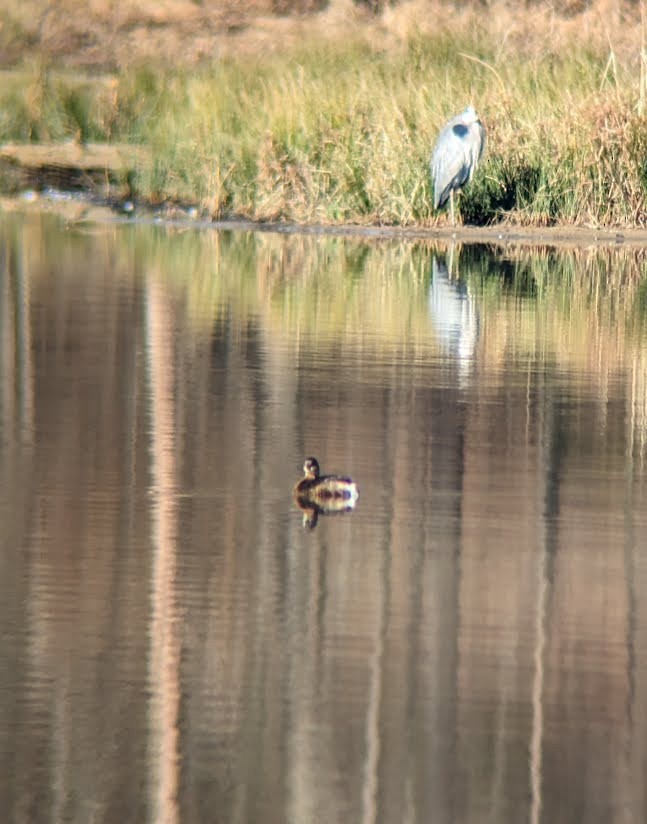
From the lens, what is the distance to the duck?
7828 mm

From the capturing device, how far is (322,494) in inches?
309

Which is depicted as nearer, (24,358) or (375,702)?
(375,702)

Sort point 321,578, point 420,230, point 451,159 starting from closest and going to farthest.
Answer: point 321,578, point 451,159, point 420,230

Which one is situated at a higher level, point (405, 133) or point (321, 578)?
point (405, 133)

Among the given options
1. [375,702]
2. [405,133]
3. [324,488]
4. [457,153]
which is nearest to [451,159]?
[457,153]

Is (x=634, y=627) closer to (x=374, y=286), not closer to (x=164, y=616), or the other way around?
(x=164, y=616)

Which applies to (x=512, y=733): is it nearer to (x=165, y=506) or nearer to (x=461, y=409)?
(x=165, y=506)

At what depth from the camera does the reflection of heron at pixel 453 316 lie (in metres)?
12.9

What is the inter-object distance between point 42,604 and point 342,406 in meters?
4.10

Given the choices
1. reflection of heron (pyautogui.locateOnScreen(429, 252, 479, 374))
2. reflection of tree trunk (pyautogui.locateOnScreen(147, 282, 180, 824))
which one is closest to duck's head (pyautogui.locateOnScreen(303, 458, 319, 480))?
reflection of tree trunk (pyautogui.locateOnScreen(147, 282, 180, 824))

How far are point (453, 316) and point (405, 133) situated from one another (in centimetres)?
933

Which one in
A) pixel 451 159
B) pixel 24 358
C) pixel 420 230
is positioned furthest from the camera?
pixel 420 230

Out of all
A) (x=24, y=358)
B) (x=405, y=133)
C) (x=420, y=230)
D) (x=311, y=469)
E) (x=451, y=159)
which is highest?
(x=405, y=133)

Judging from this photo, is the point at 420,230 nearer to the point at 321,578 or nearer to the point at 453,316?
the point at 453,316
